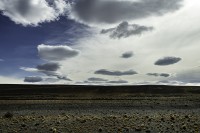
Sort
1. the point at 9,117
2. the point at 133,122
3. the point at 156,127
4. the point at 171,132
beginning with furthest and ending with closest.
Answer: the point at 9,117 → the point at 133,122 → the point at 156,127 → the point at 171,132

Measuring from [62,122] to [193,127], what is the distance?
8489mm

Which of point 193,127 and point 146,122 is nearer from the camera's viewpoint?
point 193,127

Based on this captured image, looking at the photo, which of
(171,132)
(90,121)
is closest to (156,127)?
(171,132)

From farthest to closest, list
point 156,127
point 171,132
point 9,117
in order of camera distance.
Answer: point 9,117, point 156,127, point 171,132

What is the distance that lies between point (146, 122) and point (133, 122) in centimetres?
87

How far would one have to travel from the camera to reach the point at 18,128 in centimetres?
2056

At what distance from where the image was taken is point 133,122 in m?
21.9

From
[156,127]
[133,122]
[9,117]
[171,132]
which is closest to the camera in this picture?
[171,132]

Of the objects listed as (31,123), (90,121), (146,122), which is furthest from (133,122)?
(31,123)

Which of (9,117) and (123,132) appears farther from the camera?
(9,117)

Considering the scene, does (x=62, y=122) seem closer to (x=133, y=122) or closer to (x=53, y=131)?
(x=53, y=131)

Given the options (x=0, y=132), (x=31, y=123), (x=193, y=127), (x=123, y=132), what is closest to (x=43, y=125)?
(x=31, y=123)

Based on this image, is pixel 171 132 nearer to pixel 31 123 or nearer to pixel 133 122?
pixel 133 122

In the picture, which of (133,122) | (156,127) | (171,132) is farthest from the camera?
(133,122)
